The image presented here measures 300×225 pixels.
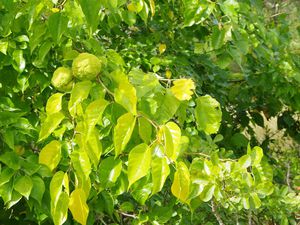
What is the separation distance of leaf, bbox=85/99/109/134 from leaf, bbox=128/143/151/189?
0.09 m

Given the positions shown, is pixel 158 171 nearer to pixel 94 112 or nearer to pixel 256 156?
pixel 94 112

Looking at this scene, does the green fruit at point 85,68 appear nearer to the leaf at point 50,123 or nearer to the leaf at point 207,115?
the leaf at point 50,123

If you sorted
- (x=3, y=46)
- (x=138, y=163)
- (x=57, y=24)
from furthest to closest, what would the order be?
(x=3, y=46) < (x=57, y=24) < (x=138, y=163)

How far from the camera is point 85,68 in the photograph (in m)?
0.97

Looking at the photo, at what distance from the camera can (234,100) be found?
3.34 metres

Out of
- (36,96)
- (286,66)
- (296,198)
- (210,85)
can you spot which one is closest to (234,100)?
(210,85)

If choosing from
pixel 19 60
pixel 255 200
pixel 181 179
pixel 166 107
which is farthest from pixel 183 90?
pixel 19 60

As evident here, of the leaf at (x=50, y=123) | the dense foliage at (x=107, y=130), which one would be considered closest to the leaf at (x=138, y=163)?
the dense foliage at (x=107, y=130)

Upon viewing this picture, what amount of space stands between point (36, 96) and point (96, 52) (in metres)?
0.39

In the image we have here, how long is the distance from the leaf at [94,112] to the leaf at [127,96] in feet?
0.09

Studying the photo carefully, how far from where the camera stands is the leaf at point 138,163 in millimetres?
866

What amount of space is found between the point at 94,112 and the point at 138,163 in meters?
0.12

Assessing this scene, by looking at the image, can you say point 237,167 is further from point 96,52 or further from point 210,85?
point 210,85

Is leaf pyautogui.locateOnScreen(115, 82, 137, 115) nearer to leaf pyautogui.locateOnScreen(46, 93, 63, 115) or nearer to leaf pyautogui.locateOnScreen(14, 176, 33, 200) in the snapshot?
leaf pyautogui.locateOnScreen(46, 93, 63, 115)
